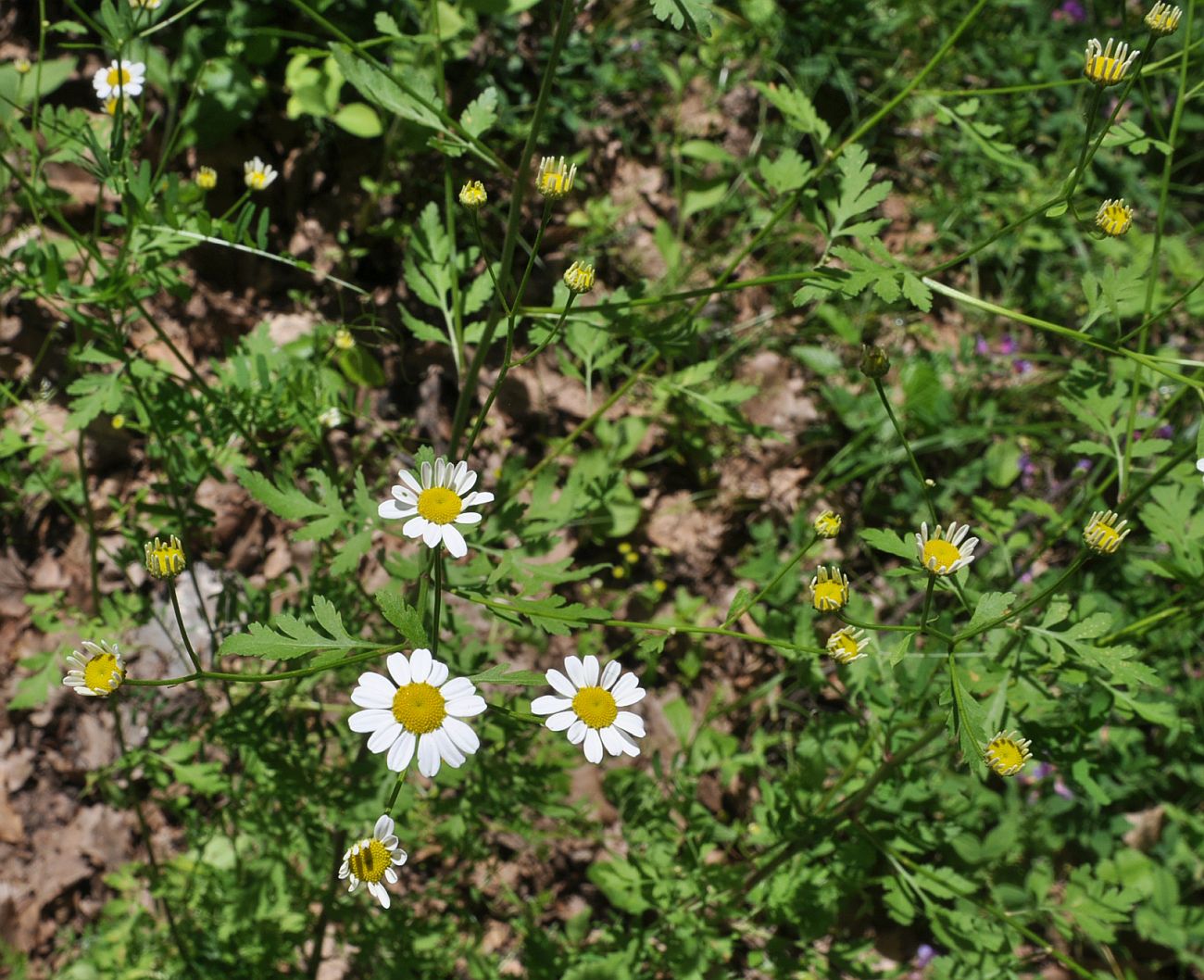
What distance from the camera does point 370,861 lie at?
1.49 metres

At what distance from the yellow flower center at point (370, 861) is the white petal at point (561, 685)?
381 millimetres

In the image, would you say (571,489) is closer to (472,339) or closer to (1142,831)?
(472,339)

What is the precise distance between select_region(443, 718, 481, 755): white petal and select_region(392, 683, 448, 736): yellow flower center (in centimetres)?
2

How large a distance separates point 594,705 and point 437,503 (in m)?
0.46

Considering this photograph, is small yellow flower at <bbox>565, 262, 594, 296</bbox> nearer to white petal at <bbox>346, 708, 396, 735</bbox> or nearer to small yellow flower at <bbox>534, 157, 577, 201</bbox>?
small yellow flower at <bbox>534, 157, 577, 201</bbox>

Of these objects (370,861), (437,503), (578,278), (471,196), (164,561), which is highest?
(471,196)

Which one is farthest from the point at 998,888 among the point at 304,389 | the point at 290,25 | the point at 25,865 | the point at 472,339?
the point at 290,25

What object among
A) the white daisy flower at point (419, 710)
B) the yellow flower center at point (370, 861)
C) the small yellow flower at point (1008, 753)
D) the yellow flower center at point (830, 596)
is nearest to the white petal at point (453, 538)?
the white daisy flower at point (419, 710)

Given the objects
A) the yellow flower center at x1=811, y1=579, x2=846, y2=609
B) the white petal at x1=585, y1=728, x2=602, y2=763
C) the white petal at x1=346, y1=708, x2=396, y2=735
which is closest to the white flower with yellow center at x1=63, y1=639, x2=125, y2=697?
the white petal at x1=346, y1=708, x2=396, y2=735

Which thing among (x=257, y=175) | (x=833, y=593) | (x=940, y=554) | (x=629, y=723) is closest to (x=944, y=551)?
(x=940, y=554)

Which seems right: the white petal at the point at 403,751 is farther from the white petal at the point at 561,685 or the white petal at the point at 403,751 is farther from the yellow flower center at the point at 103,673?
the yellow flower center at the point at 103,673

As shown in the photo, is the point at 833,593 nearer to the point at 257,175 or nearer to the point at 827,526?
the point at 827,526

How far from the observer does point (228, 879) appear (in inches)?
106

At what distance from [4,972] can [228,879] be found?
2.58ft
